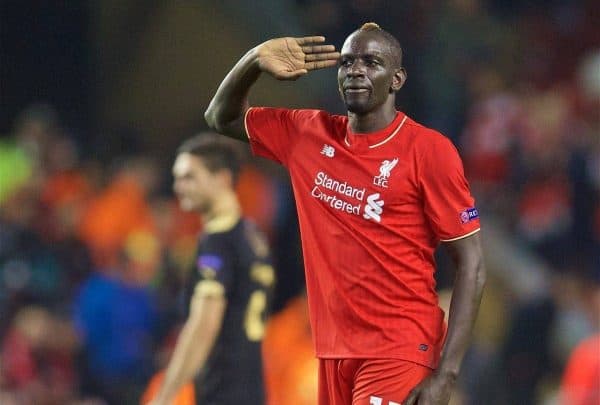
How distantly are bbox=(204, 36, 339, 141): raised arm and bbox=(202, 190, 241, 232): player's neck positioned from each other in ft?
4.18

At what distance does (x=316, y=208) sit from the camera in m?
4.39

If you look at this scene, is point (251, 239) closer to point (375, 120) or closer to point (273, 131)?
point (273, 131)

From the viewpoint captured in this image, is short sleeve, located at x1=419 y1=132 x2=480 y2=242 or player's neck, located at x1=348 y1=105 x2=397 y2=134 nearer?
short sleeve, located at x1=419 y1=132 x2=480 y2=242

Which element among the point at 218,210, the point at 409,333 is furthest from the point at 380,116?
the point at 218,210

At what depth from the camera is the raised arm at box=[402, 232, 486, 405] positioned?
4.11m

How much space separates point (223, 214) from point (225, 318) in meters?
0.51

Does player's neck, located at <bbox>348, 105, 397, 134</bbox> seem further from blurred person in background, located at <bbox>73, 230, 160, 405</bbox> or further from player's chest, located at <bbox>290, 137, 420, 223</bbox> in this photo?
blurred person in background, located at <bbox>73, 230, 160, 405</bbox>

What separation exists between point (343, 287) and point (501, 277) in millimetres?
5474

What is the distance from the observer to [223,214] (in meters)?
6.00

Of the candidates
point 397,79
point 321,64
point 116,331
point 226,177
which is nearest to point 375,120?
point 397,79

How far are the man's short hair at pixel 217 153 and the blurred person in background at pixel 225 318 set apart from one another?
0.25m

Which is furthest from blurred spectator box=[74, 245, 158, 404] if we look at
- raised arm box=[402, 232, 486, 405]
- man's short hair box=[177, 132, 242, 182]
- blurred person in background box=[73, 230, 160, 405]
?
raised arm box=[402, 232, 486, 405]

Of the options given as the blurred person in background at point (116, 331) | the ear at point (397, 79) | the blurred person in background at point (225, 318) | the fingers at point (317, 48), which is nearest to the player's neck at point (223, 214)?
the blurred person in background at point (225, 318)

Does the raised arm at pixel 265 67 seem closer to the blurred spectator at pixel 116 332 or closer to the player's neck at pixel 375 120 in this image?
the player's neck at pixel 375 120
